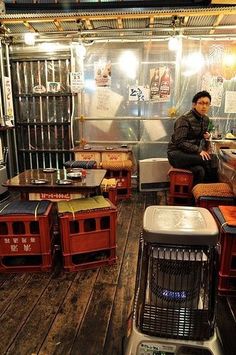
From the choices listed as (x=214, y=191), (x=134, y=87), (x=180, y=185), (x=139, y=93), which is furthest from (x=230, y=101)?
(x=214, y=191)

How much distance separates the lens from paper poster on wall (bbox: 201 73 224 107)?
481 centimetres

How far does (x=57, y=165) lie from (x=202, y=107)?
3.07 meters

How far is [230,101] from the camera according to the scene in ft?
16.0

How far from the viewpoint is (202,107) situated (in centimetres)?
378

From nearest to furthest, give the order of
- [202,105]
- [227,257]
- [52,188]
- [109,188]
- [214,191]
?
[227,257] → [52,188] → [214,191] → [109,188] → [202,105]

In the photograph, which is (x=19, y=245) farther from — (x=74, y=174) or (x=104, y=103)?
(x=104, y=103)

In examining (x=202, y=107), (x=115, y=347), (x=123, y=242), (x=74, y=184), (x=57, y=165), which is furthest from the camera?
(x=57, y=165)

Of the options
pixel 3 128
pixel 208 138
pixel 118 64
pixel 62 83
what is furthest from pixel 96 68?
pixel 208 138

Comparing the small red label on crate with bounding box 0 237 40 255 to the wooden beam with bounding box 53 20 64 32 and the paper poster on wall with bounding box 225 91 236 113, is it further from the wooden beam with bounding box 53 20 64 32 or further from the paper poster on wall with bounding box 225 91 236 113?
the paper poster on wall with bounding box 225 91 236 113

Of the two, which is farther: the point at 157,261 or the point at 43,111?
the point at 43,111

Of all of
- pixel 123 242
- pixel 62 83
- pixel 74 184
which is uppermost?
pixel 62 83

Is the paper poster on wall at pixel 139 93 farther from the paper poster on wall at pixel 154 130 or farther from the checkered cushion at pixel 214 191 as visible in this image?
the checkered cushion at pixel 214 191

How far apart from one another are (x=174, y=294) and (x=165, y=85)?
13.7ft

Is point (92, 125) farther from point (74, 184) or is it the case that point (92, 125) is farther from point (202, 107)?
point (74, 184)
